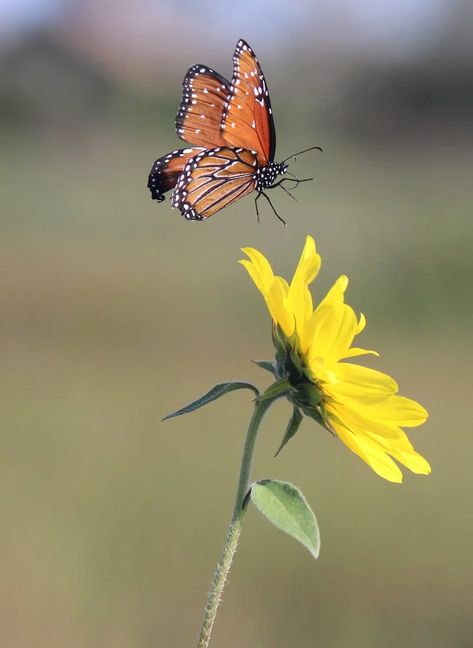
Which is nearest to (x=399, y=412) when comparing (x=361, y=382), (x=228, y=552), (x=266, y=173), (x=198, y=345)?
(x=361, y=382)

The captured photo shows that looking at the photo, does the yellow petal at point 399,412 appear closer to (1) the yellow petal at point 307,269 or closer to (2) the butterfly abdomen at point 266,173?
(1) the yellow petal at point 307,269

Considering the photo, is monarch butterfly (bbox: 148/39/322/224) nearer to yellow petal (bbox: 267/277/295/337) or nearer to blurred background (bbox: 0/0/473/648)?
yellow petal (bbox: 267/277/295/337)

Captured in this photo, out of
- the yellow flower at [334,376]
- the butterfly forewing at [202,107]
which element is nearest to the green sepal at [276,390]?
the yellow flower at [334,376]

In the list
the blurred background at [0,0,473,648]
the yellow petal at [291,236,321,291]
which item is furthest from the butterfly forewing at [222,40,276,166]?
the blurred background at [0,0,473,648]

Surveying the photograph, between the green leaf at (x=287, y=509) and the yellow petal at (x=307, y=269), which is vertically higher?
the yellow petal at (x=307, y=269)

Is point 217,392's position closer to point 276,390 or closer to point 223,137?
point 276,390
